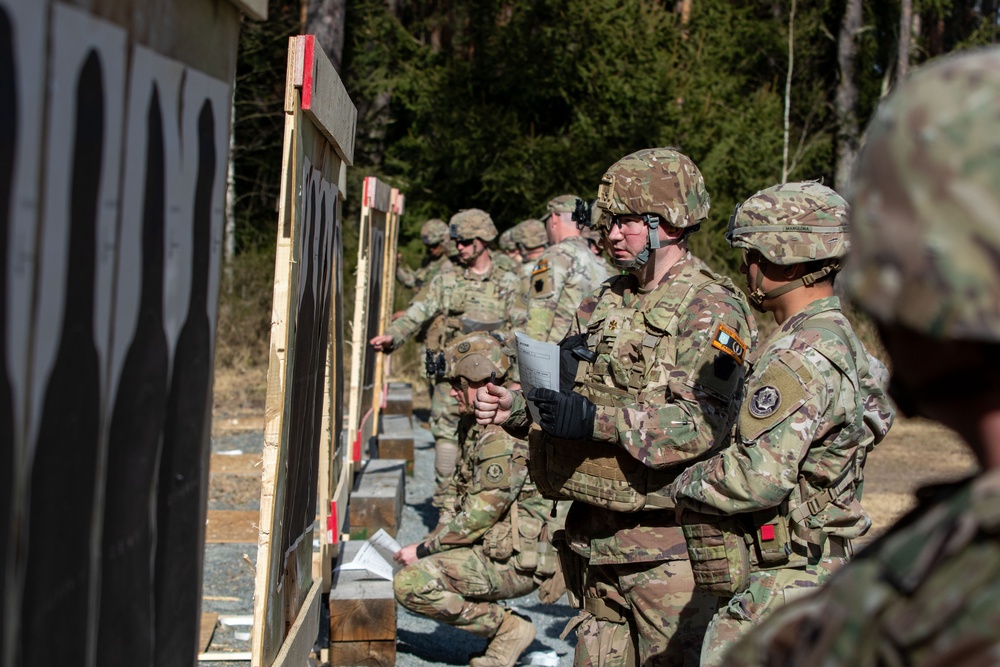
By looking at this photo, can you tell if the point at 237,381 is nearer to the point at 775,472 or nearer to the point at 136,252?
the point at 775,472

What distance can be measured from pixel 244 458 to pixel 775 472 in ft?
24.3

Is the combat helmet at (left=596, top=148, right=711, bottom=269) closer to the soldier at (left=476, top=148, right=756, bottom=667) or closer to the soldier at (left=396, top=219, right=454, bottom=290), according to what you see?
the soldier at (left=476, top=148, right=756, bottom=667)

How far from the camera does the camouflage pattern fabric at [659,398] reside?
389 centimetres

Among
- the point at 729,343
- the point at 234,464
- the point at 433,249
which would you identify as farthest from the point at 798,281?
the point at 433,249

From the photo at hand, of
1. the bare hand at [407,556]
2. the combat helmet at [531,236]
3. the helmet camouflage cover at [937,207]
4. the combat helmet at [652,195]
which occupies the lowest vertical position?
the bare hand at [407,556]

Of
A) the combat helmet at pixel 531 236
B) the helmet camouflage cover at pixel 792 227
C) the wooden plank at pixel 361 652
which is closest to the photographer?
the helmet camouflage cover at pixel 792 227

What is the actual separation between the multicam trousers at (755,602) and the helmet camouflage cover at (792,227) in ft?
3.26

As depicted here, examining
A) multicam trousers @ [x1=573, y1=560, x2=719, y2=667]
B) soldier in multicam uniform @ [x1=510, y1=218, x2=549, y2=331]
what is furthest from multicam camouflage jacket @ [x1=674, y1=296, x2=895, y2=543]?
soldier in multicam uniform @ [x1=510, y1=218, x2=549, y2=331]

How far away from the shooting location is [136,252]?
1.91m

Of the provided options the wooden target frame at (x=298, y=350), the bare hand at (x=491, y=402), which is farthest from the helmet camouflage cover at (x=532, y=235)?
the bare hand at (x=491, y=402)

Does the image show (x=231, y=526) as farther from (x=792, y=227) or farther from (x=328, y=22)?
(x=328, y=22)

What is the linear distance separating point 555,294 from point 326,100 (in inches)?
183

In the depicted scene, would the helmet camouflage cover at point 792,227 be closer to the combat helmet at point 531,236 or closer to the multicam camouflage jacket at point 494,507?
the multicam camouflage jacket at point 494,507

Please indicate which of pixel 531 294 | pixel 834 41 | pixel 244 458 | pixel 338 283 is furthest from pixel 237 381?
pixel 834 41
